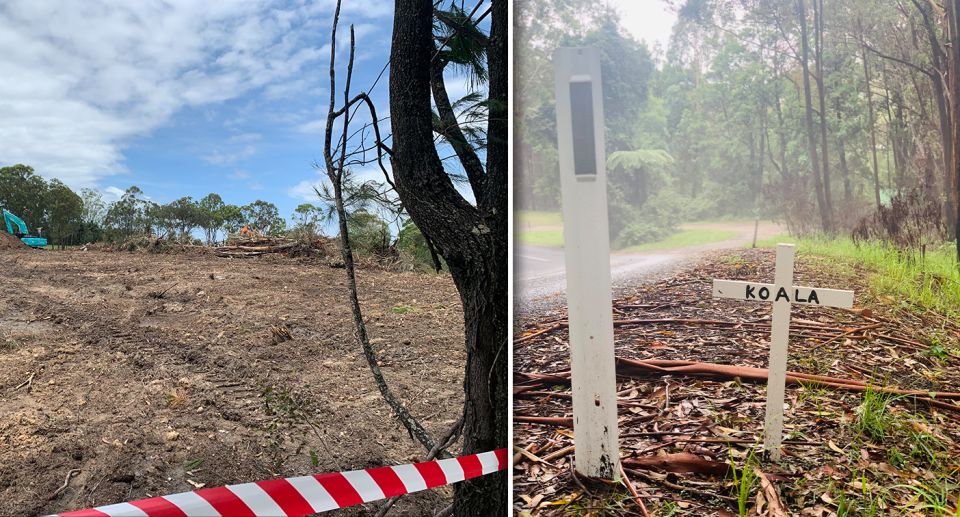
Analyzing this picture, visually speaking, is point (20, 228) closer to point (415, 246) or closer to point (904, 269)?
point (415, 246)

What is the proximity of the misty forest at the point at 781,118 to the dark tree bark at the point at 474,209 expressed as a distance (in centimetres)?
16

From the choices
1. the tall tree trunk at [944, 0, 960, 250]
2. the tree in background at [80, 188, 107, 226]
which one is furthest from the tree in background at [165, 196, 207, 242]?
the tall tree trunk at [944, 0, 960, 250]

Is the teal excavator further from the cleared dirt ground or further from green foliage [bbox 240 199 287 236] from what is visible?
green foliage [bbox 240 199 287 236]

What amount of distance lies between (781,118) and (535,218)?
57cm

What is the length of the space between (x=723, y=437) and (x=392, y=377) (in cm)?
179

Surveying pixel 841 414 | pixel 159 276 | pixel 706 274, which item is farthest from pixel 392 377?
pixel 841 414

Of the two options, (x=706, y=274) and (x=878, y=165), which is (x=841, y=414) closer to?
(x=706, y=274)

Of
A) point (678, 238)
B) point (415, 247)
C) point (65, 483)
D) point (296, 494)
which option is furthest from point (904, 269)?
point (415, 247)

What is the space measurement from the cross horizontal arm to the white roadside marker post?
26 cm

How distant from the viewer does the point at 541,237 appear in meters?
1.09

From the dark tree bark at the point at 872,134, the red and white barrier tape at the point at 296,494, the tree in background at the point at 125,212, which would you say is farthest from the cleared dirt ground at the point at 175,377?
the dark tree bark at the point at 872,134

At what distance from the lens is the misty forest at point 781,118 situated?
0.94m

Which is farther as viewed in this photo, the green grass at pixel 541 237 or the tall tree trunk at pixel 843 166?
the green grass at pixel 541 237

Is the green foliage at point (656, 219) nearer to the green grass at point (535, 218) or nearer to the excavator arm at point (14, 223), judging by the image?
the green grass at point (535, 218)
